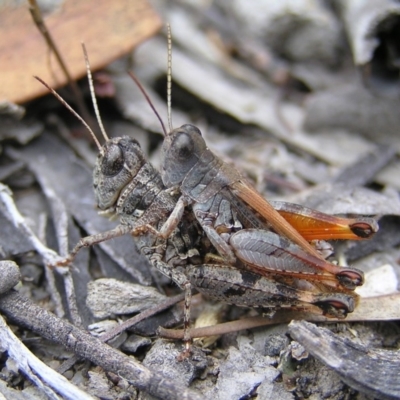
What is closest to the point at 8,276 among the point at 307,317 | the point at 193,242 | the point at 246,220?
the point at 193,242

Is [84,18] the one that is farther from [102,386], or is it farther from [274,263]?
[102,386]

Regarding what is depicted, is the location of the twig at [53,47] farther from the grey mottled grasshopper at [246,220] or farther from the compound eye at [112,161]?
the grey mottled grasshopper at [246,220]

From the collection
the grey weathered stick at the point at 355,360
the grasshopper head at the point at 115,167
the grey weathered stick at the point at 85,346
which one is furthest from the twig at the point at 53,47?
the grey weathered stick at the point at 355,360

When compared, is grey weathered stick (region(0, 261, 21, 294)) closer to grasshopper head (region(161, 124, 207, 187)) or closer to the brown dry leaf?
grasshopper head (region(161, 124, 207, 187))

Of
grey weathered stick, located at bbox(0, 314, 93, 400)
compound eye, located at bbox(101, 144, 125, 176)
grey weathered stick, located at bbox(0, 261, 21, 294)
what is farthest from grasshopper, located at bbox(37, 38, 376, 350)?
grey weathered stick, located at bbox(0, 314, 93, 400)

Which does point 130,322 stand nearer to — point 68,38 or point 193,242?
point 193,242
